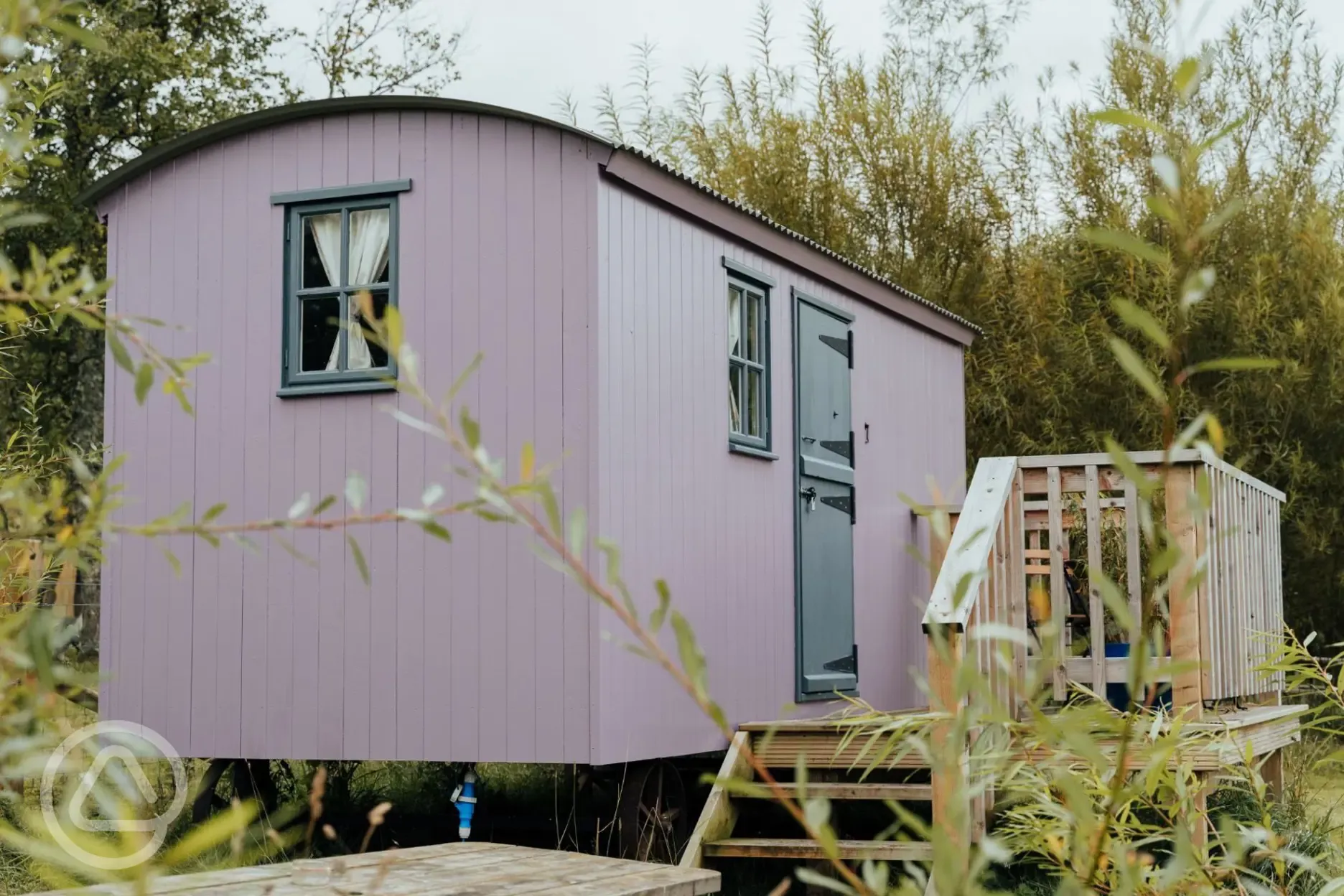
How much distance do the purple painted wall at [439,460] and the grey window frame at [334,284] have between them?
51mm

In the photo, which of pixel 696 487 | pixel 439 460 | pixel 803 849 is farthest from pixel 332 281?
pixel 803 849

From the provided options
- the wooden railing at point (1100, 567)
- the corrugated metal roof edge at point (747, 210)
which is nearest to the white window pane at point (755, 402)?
the corrugated metal roof edge at point (747, 210)

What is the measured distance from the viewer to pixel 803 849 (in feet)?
19.3

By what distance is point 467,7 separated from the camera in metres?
18.5

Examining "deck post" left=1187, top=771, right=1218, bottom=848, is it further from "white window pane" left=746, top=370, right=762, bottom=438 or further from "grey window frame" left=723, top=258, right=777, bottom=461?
"white window pane" left=746, top=370, right=762, bottom=438

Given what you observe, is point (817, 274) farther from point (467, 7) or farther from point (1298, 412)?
point (467, 7)

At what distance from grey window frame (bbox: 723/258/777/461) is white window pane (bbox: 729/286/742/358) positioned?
15 millimetres

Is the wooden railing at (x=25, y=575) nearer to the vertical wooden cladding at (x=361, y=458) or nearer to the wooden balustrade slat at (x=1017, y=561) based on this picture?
the vertical wooden cladding at (x=361, y=458)

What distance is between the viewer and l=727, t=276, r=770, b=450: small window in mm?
7289

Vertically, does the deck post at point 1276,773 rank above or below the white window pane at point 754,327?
below

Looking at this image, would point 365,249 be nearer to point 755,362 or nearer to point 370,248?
point 370,248

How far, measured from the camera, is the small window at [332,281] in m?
6.41

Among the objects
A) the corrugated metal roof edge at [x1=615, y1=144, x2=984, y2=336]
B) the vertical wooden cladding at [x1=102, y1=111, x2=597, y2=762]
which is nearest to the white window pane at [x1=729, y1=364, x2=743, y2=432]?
the corrugated metal roof edge at [x1=615, y1=144, x2=984, y2=336]

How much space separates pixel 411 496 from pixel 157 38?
37.7 ft
